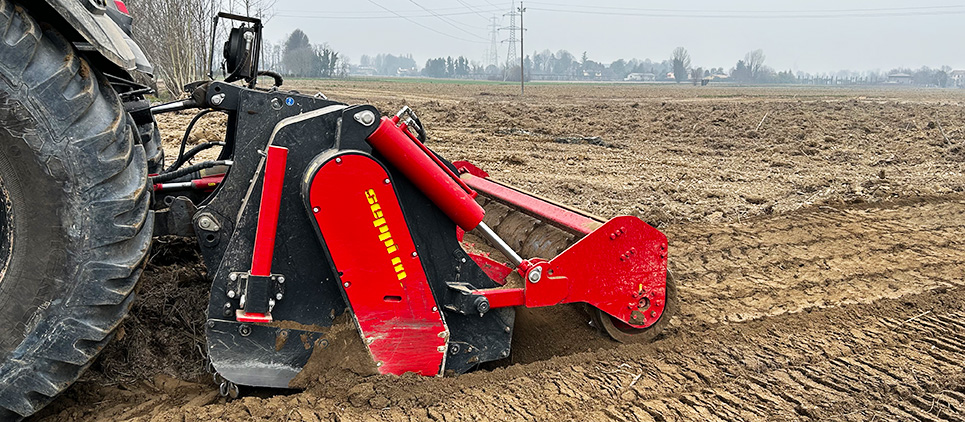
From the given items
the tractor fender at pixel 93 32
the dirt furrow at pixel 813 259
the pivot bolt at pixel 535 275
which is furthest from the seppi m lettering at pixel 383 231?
the dirt furrow at pixel 813 259

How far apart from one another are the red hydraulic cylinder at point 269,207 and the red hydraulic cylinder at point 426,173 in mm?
369

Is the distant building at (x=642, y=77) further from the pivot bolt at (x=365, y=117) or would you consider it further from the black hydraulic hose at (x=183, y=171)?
the pivot bolt at (x=365, y=117)

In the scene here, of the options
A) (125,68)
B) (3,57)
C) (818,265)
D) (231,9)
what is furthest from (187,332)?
(231,9)

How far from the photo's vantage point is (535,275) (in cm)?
323

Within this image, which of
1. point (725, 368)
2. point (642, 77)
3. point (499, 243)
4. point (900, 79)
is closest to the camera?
point (499, 243)

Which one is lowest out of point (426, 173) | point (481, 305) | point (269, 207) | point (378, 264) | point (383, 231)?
point (481, 305)

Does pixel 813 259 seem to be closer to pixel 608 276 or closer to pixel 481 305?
pixel 608 276

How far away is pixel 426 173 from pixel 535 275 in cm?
68

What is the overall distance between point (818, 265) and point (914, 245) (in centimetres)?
111

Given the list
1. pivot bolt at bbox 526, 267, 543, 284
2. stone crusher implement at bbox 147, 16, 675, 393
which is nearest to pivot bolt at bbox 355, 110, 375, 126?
stone crusher implement at bbox 147, 16, 675, 393

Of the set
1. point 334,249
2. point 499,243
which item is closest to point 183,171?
point 334,249

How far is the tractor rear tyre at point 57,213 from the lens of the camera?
7.48 ft

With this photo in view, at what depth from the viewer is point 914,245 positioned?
5.77 m

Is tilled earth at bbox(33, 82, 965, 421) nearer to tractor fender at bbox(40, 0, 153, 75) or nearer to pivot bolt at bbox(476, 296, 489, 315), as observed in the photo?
pivot bolt at bbox(476, 296, 489, 315)
